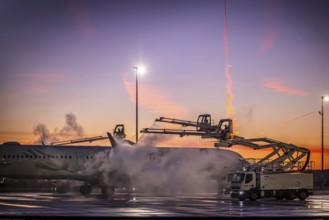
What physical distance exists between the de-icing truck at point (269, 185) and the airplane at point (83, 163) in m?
12.0

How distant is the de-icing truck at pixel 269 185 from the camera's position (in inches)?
2361

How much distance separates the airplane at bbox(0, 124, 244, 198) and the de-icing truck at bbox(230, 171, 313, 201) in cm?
1204

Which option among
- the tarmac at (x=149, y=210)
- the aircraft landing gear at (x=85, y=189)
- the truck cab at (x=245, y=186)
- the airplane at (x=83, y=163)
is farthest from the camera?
the aircraft landing gear at (x=85, y=189)

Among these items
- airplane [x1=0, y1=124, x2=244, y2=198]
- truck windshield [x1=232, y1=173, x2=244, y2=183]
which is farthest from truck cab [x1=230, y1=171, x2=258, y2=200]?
airplane [x1=0, y1=124, x2=244, y2=198]

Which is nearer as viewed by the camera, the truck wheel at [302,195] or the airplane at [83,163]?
the truck wheel at [302,195]

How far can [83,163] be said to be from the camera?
70125mm

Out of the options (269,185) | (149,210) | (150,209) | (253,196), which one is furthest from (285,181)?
(149,210)

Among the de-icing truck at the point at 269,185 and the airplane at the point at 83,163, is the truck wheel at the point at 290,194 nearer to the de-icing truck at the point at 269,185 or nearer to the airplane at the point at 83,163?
the de-icing truck at the point at 269,185

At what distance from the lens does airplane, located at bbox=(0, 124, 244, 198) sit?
68250 millimetres

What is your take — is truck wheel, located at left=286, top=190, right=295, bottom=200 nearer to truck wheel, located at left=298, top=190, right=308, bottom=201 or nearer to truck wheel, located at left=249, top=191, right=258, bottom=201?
truck wheel, located at left=298, top=190, right=308, bottom=201

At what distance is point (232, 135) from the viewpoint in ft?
217

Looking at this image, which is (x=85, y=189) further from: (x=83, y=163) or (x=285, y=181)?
(x=285, y=181)

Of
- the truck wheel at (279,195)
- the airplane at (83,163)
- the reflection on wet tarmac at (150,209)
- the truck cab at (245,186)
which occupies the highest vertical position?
the airplane at (83,163)

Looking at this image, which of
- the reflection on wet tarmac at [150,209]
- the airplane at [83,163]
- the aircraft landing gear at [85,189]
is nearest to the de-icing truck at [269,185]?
the reflection on wet tarmac at [150,209]
